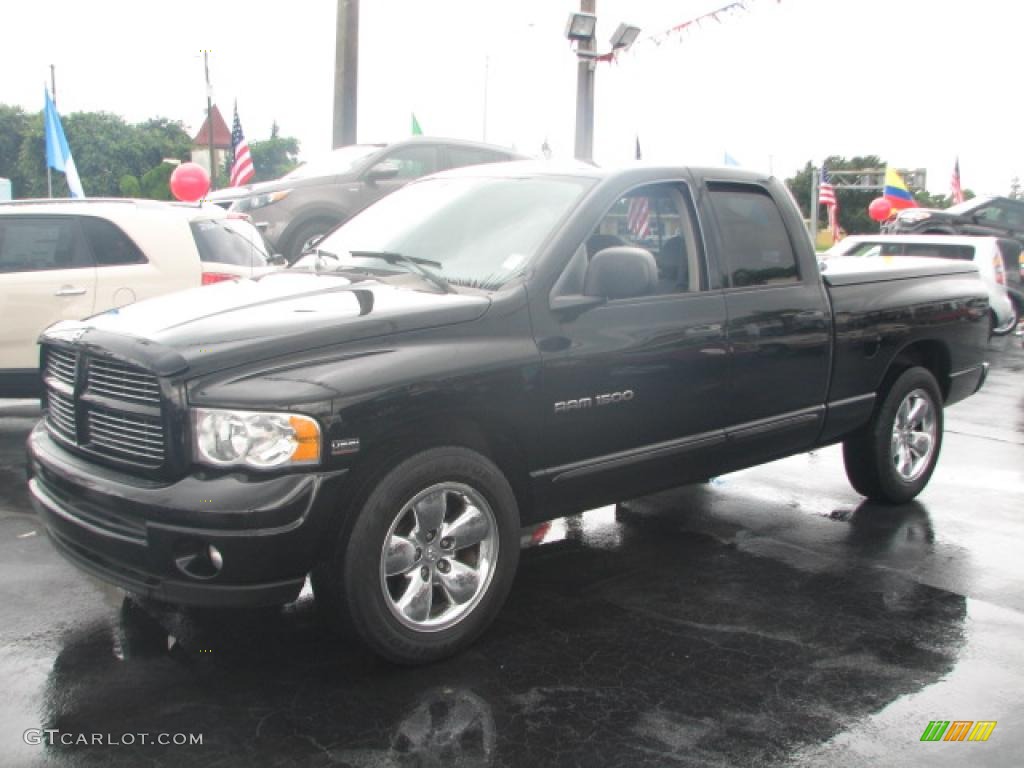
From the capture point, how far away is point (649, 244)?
5027mm

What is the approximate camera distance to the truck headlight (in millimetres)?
3406

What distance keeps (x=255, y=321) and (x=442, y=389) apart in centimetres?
71

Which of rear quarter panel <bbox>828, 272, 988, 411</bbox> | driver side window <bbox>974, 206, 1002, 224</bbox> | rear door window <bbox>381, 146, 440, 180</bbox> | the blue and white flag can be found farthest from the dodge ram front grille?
driver side window <bbox>974, 206, 1002, 224</bbox>

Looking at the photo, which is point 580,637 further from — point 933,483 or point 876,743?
point 933,483

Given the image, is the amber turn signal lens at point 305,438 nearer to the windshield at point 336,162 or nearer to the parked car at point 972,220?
the windshield at point 336,162

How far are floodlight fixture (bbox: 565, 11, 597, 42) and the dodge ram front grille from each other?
13.7 metres

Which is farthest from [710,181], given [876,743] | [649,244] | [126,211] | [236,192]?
[236,192]

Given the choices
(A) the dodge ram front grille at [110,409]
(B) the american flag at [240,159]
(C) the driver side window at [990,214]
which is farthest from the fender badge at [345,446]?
(C) the driver side window at [990,214]

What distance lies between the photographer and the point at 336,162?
12.7 metres

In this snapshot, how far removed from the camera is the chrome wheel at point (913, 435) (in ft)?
20.2

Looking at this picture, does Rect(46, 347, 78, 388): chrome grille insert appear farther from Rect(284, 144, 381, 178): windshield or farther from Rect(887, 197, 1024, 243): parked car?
Rect(887, 197, 1024, 243): parked car

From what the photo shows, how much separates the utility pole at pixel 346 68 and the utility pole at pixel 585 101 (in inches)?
142

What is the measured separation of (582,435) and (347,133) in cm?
1324

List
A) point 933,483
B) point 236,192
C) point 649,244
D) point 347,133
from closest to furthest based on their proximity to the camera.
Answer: point 649,244
point 933,483
point 236,192
point 347,133
